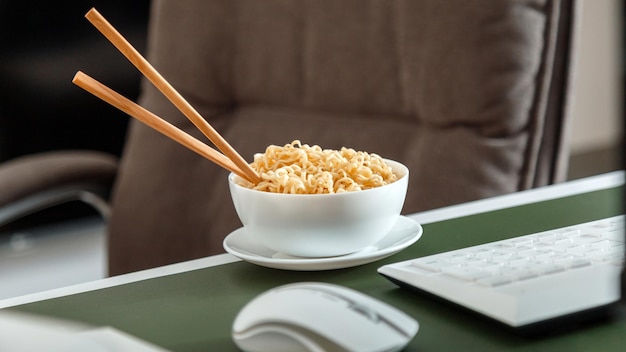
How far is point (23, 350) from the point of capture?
1.49ft

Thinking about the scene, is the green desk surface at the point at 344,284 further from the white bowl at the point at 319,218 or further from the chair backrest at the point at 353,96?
the chair backrest at the point at 353,96

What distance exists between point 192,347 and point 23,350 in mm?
140

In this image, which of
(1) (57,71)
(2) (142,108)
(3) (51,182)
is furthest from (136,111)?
(1) (57,71)

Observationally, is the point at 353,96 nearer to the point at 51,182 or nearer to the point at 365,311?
the point at 51,182

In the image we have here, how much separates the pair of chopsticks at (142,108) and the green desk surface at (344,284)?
0.10 metres

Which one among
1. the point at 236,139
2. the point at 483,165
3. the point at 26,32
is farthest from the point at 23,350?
the point at 26,32

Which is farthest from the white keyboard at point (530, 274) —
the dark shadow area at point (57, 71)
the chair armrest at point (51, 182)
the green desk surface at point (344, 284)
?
the dark shadow area at point (57, 71)

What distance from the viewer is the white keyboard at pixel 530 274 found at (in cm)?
55

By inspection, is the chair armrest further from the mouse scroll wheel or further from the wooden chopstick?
the mouse scroll wheel

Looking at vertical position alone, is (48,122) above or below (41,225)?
above

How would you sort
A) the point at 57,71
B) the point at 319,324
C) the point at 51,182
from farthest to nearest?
1. the point at 57,71
2. the point at 51,182
3. the point at 319,324

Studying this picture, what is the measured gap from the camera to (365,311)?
1.72 ft

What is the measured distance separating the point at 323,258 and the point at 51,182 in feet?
2.07

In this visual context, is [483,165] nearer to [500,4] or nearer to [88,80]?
[500,4]
